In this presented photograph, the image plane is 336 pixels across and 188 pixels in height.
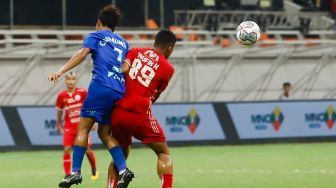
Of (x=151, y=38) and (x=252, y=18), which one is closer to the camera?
(x=151, y=38)

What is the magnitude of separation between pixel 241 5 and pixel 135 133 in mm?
23492

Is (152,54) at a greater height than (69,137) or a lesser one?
greater

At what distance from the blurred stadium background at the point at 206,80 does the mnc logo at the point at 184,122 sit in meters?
0.03

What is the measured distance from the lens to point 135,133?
11.4 metres

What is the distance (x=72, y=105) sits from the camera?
56.1ft

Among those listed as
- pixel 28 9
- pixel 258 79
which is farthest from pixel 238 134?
pixel 28 9

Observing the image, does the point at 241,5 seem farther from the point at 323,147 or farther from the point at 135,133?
the point at 135,133

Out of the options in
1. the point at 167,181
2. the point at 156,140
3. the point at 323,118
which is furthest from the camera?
the point at 323,118

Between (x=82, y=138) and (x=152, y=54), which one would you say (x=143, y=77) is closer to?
(x=152, y=54)

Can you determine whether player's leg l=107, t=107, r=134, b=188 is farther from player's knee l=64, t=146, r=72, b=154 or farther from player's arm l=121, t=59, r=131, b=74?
player's knee l=64, t=146, r=72, b=154

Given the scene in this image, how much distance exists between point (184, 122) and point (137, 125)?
1352cm

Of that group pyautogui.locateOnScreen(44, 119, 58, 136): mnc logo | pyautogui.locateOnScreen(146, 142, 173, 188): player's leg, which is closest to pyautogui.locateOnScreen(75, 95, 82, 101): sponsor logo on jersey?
pyautogui.locateOnScreen(146, 142, 173, 188): player's leg

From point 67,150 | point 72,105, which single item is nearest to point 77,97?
point 72,105

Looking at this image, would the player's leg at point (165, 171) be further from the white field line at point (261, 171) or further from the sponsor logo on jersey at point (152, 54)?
the white field line at point (261, 171)
